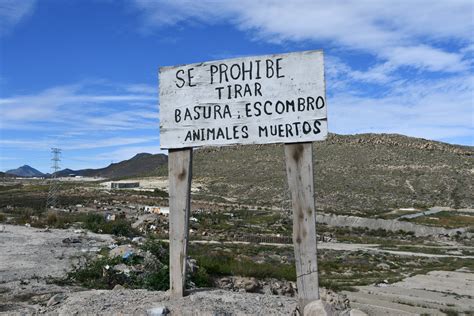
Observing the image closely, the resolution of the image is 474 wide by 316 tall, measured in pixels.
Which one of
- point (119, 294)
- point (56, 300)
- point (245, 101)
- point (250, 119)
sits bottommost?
point (56, 300)

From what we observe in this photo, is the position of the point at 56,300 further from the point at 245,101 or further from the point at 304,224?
the point at 245,101

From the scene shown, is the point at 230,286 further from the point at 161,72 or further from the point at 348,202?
the point at 348,202

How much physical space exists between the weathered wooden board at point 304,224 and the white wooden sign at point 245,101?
1.00 ft

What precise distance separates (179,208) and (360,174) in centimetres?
7732

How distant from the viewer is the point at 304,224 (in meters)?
5.41

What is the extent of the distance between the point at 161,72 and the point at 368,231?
47.3 metres

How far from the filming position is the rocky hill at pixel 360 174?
70.7m

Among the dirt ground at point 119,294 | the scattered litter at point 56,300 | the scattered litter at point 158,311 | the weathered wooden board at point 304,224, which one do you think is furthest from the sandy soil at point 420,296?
the scattered litter at point 56,300

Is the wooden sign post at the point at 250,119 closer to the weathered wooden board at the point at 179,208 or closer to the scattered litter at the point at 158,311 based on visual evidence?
the weathered wooden board at the point at 179,208

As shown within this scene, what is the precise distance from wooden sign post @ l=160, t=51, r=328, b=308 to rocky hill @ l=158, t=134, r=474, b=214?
58.0 metres

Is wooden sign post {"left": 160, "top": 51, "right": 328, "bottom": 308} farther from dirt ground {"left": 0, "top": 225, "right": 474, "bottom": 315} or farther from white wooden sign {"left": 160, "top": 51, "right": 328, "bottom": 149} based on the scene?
dirt ground {"left": 0, "top": 225, "right": 474, "bottom": 315}

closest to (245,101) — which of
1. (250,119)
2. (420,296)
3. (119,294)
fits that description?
(250,119)

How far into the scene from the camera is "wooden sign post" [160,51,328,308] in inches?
214

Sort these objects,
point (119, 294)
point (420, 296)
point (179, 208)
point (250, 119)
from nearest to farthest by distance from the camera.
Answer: point (250, 119)
point (179, 208)
point (119, 294)
point (420, 296)
